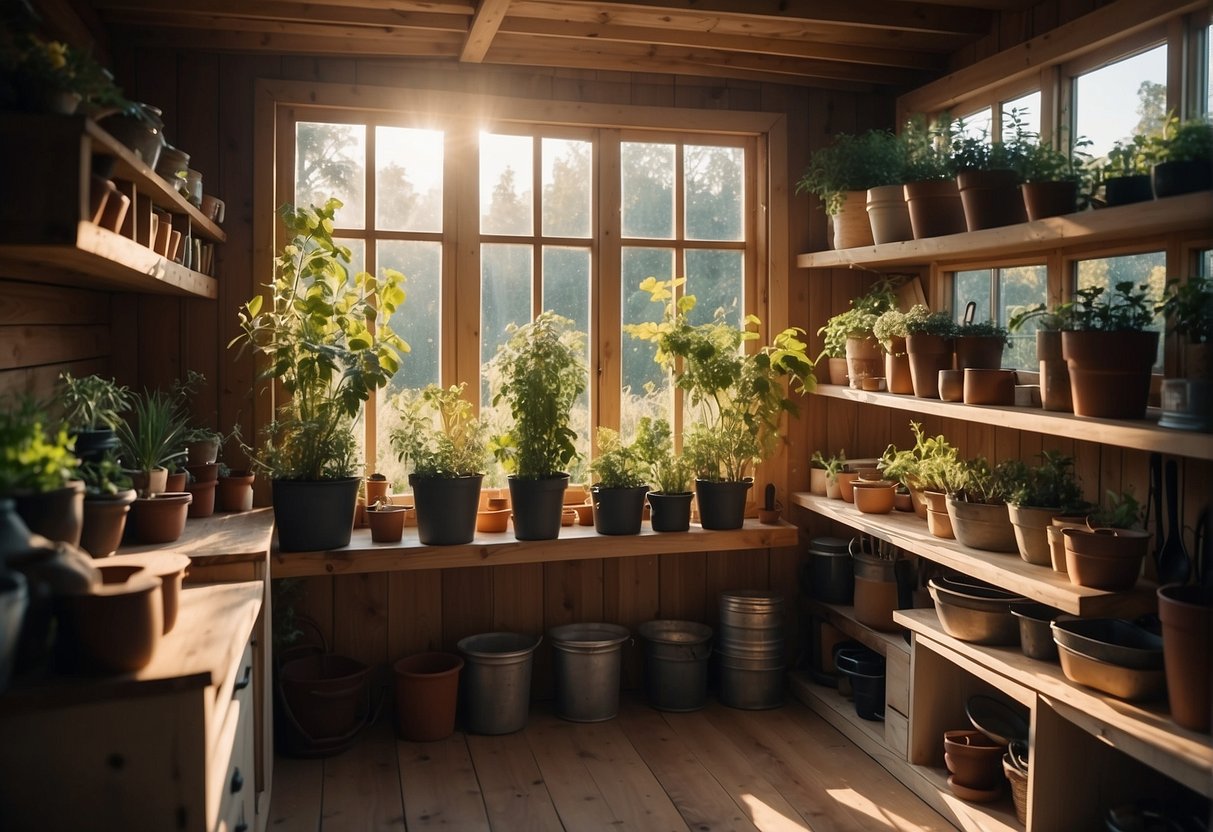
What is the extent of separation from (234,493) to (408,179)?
1.39 meters

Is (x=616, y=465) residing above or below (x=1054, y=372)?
below

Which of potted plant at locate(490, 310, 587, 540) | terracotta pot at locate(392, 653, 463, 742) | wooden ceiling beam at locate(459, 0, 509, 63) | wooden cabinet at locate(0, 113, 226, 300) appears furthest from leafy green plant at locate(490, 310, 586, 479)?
wooden cabinet at locate(0, 113, 226, 300)

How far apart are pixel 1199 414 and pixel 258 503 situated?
3.05m

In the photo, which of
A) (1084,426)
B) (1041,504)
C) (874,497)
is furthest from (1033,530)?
(874,497)

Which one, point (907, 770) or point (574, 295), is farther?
point (574, 295)

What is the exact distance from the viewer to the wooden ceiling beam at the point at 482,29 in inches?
127

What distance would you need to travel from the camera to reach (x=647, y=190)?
4246mm

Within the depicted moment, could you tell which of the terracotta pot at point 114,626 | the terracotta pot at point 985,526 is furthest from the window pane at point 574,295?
the terracotta pot at point 114,626

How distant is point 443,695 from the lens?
12.2 feet

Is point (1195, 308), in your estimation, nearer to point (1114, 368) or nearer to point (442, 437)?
point (1114, 368)

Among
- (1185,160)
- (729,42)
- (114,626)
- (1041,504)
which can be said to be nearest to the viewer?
(114,626)

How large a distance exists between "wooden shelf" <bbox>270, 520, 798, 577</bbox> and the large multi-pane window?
0.43m

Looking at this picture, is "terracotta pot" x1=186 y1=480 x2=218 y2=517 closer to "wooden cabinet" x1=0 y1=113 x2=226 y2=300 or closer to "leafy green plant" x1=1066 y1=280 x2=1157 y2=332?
"wooden cabinet" x1=0 y1=113 x2=226 y2=300

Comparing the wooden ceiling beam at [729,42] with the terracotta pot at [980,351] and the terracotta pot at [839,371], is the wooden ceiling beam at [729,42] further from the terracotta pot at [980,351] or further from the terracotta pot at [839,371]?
the terracotta pot at [980,351]
